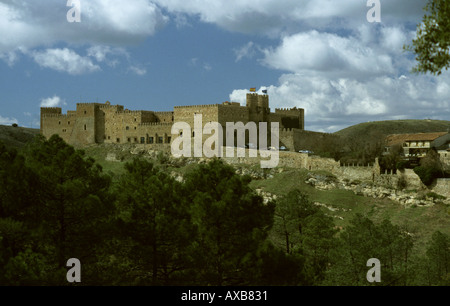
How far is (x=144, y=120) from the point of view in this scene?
75.7 metres

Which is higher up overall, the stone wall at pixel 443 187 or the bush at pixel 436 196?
the stone wall at pixel 443 187

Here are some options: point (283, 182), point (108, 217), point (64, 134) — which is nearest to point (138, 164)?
point (108, 217)

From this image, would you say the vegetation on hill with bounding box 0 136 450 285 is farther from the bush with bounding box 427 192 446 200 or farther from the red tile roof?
the red tile roof

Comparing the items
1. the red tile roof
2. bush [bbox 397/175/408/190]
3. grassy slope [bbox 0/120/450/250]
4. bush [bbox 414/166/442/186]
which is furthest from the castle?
bush [bbox 414/166/442/186]

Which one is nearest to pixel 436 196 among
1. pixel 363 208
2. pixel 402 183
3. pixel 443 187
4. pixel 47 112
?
pixel 443 187

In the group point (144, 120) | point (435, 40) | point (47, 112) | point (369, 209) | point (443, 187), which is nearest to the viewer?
A: point (435, 40)

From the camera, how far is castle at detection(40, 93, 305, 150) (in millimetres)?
68062

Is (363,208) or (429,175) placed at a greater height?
(429,175)

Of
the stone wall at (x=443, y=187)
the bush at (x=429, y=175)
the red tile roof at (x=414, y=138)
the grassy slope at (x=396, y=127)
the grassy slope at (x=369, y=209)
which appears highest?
the grassy slope at (x=396, y=127)

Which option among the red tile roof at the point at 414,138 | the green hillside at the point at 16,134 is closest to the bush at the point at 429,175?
the red tile roof at the point at 414,138

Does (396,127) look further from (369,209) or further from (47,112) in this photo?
(369,209)

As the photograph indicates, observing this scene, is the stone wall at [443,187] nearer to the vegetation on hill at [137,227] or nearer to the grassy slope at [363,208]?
the grassy slope at [363,208]

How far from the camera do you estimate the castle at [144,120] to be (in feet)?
223

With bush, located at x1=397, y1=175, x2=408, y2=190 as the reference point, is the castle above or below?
above
